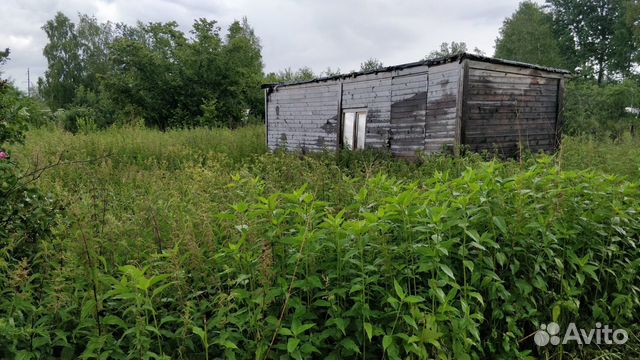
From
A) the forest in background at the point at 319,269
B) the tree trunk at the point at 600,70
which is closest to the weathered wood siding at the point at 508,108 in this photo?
the forest in background at the point at 319,269

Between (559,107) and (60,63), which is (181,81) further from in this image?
(60,63)

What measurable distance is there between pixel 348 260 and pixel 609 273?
1941mm

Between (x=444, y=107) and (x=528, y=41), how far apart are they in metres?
31.1

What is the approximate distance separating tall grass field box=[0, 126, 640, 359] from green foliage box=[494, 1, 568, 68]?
36.5 meters

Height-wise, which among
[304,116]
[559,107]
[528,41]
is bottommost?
[304,116]

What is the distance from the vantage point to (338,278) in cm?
212

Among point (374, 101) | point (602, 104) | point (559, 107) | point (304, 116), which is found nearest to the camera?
point (559, 107)

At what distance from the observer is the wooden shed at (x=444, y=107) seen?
358 inches

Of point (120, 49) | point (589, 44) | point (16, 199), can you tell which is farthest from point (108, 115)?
point (589, 44)

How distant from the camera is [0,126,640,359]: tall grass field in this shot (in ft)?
6.10

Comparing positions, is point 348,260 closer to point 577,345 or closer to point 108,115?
point 577,345

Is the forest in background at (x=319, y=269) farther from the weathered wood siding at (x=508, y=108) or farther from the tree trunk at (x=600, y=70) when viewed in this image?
the tree trunk at (x=600, y=70)
